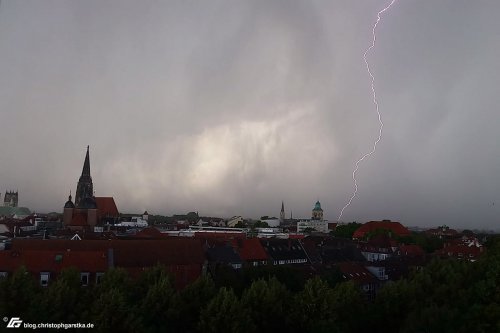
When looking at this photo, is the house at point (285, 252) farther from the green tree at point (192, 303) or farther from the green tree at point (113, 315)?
the green tree at point (113, 315)

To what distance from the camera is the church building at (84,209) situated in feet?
337

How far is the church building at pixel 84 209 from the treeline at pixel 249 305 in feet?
237

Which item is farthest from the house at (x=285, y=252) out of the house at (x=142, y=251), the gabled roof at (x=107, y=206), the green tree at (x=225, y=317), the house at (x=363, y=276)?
the gabled roof at (x=107, y=206)

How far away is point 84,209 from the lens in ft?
360

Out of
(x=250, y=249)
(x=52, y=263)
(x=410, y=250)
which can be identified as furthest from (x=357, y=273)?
(x=410, y=250)

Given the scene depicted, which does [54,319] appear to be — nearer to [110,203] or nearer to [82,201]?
[82,201]

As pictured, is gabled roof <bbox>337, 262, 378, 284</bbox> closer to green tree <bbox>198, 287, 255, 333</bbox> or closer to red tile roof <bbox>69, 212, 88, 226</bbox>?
green tree <bbox>198, 287, 255, 333</bbox>

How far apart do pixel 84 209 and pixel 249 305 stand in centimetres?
8644

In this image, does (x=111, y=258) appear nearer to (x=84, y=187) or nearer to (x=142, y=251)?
(x=142, y=251)

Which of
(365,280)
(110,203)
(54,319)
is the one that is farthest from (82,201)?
(54,319)

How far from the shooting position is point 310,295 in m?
33.5

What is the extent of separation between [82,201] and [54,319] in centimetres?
8923

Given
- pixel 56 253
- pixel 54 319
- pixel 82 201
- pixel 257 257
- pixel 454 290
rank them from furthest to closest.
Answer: pixel 82 201 < pixel 257 257 < pixel 56 253 < pixel 454 290 < pixel 54 319

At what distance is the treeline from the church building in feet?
237
